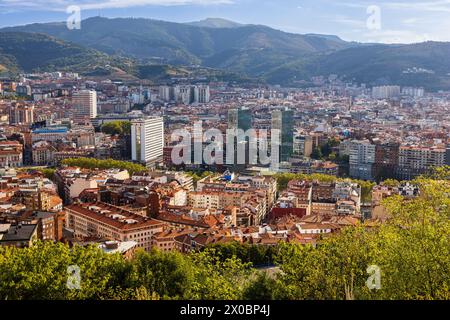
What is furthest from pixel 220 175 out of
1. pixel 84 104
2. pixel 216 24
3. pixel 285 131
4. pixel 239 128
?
pixel 216 24

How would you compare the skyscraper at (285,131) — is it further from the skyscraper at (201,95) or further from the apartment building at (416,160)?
the skyscraper at (201,95)

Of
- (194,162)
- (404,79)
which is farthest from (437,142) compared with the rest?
(404,79)

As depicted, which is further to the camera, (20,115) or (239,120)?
(20,115)

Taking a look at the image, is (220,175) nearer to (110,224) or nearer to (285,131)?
(285,131)

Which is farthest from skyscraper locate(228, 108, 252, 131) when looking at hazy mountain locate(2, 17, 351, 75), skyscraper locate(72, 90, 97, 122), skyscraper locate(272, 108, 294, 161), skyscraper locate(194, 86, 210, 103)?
hazy mountain locate(2, 17, 351, 75)

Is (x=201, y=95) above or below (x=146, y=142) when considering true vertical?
above

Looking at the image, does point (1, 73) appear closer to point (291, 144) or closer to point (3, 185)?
point (291, 144)

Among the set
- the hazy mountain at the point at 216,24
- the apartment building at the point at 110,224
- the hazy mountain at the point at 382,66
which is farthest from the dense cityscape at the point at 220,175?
the hazy mountain at the point at 216,24
